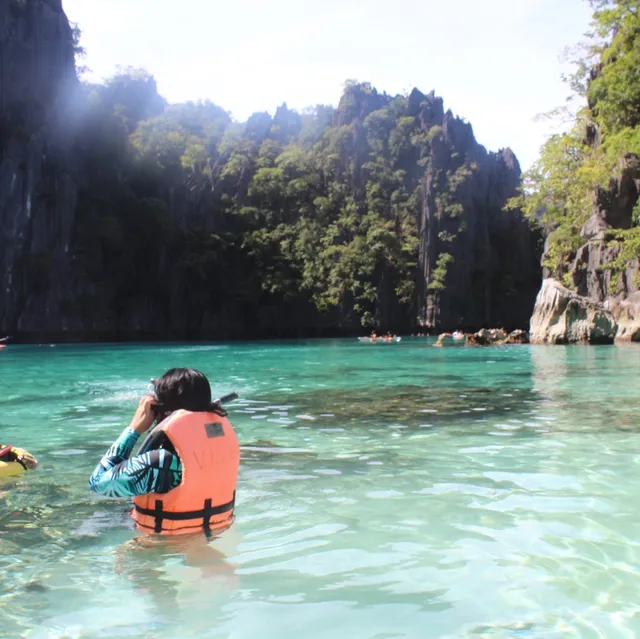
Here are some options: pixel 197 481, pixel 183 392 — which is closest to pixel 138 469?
pixel 197 481

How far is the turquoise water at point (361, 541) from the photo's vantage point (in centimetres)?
303

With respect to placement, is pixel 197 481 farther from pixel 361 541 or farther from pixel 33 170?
pixel 33 170

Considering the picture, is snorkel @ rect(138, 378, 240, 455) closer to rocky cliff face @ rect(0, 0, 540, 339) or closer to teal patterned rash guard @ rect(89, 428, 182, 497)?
teal patterned rash guard @ rect(89, 428, 182, 497)

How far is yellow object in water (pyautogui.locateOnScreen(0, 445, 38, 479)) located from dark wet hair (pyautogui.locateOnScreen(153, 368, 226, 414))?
252 centimetres

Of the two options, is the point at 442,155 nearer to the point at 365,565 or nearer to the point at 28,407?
the point at 28,407

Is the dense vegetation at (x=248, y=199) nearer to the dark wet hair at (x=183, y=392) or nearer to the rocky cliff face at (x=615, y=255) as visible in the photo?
the rocky cliff face at (x=615, y=255)

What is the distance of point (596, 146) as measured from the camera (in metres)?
35.1

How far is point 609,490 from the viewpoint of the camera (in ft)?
17.0

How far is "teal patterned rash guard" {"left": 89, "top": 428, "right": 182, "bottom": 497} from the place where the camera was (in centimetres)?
362

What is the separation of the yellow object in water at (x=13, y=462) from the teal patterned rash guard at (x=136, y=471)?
7.36 ft

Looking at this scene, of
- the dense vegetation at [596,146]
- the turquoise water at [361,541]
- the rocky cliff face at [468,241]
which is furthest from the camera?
the rocky cliff face at [468,241]

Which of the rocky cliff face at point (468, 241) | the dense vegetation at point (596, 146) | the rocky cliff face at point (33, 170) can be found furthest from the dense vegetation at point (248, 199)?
the dense vegetation at point (596, 146)

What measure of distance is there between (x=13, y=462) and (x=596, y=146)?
35084 mm

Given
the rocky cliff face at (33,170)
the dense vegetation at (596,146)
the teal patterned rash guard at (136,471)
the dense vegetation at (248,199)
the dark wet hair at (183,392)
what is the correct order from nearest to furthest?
the teal patterned rash guard at (136,471), the dark wet hair at (183,392), the dense vegetation at (596,146), the rocky cliff face at (33,170), the dense vegetation at (248,199)
